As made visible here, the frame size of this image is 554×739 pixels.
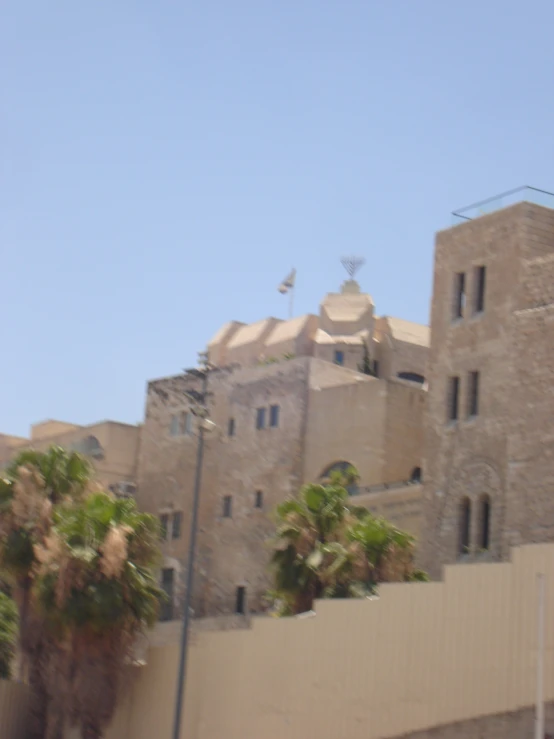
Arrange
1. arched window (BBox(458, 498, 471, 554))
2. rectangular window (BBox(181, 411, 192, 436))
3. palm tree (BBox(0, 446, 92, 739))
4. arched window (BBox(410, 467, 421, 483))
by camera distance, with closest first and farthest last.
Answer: palm tree (BBox(0, 446, 92, 739))
arched window (BBox(458, 498, 471, 554))
arched window (BBox(410, 467, 421, 483))
rectangular window (BBox(181, 411, 192, 436))

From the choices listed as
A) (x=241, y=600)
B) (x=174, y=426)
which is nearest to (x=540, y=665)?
(x=241, y=600)

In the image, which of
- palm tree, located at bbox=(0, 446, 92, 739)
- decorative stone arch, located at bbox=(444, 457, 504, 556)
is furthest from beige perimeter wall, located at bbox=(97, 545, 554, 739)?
decorative stone arch, located at bbox=(444, 457, 504, 556)

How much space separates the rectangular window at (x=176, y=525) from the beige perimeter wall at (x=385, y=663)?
2047cm

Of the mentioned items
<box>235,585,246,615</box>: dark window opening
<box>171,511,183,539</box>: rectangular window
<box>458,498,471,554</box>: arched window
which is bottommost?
<box>235,585,246,615</box>: dark window opening

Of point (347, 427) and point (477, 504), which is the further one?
point (347, 427)

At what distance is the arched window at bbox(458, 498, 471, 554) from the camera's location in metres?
33.8

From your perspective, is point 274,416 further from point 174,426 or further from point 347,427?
point 174,426

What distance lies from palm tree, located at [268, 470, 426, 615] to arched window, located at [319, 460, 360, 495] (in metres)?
8.30

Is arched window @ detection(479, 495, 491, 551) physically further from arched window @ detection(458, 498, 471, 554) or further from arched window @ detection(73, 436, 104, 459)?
arched window @ detection(73, 436, 104, 459)

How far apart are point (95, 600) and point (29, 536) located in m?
3.78

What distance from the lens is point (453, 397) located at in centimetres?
3531

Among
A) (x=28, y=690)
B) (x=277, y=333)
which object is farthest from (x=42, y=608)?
(x=277, y=333)

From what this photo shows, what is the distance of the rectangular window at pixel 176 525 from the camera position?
49.6 m

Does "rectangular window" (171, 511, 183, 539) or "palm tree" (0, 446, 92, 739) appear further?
"rectangular window" (171, 511, 183, 539)
